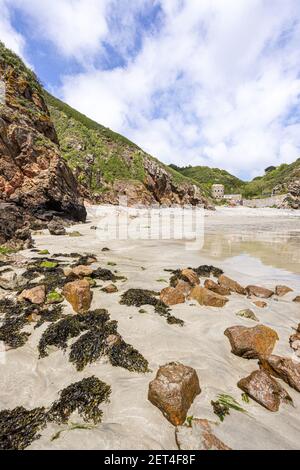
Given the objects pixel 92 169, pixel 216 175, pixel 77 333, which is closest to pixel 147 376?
A: pixel 77 333

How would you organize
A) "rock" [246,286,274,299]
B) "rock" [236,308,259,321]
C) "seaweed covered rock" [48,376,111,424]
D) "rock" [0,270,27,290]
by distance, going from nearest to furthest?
1. "seaweed covered rock" [48,376,111,424]
2. "rock" [236,308,259,321]
3. "rock" [0,270,27,290]
4. "rock" [246,286,274,299]

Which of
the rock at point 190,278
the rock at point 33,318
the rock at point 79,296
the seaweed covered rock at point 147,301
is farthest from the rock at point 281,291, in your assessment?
the rock at point 33,318

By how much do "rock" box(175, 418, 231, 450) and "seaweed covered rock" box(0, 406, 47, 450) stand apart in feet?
4.80

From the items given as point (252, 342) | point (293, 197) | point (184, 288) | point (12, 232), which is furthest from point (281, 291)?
point (293, 197)

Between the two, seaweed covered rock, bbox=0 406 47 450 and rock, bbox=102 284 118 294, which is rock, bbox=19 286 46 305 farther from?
seaweed covered rock, bbox=0 406 47 450

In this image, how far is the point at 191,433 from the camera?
2.58 meters

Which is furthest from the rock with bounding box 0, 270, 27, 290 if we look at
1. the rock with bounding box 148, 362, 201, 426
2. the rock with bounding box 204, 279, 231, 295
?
the rock with bounding box 204, 279, 231, 295

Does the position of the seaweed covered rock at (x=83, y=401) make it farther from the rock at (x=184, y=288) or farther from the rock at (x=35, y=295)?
the rock at (x=184, y=288)

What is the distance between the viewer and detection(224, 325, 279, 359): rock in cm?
390

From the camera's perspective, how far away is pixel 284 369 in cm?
A: 341

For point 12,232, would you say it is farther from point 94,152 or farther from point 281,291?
point 94,152

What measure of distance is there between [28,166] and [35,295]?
18.1 meters

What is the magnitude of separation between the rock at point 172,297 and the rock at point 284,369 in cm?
238

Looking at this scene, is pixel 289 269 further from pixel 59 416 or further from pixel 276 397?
pixel 59 416
